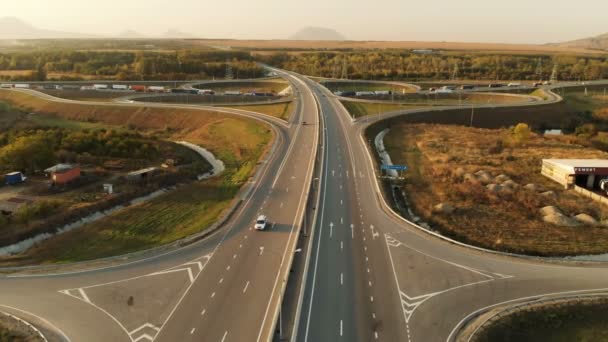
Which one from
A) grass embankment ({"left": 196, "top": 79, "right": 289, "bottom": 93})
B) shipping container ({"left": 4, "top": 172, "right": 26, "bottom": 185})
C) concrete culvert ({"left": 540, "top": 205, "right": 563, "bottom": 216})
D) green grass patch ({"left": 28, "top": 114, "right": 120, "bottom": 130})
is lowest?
shipping container ({"left": 4, "top": 172, "right": 26, "bottom": 185})

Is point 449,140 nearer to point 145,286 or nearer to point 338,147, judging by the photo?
point 338,147

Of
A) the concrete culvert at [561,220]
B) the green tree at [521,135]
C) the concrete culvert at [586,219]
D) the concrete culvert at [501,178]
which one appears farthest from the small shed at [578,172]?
the green tree at [521,135]

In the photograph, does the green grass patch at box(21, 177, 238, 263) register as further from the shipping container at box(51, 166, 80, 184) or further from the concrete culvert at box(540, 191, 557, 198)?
the concrete culvert at box(540, 191, 557, 198)

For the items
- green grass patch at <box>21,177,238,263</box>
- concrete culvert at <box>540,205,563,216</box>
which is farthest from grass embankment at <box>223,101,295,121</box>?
concrete culvert at <box>540,205,563,216</box>

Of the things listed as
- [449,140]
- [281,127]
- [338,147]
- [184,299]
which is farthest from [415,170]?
[184,299]

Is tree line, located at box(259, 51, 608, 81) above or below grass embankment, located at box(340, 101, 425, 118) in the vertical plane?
above

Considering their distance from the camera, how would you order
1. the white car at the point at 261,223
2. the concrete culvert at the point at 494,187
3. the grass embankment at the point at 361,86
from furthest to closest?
1. the grass embankment at the point at 361,86
2. the concrete culvert at the point at 494,187
3. the white car at the point at 261,223

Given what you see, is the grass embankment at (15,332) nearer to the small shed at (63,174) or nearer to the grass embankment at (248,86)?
the small shed at (63,174)
